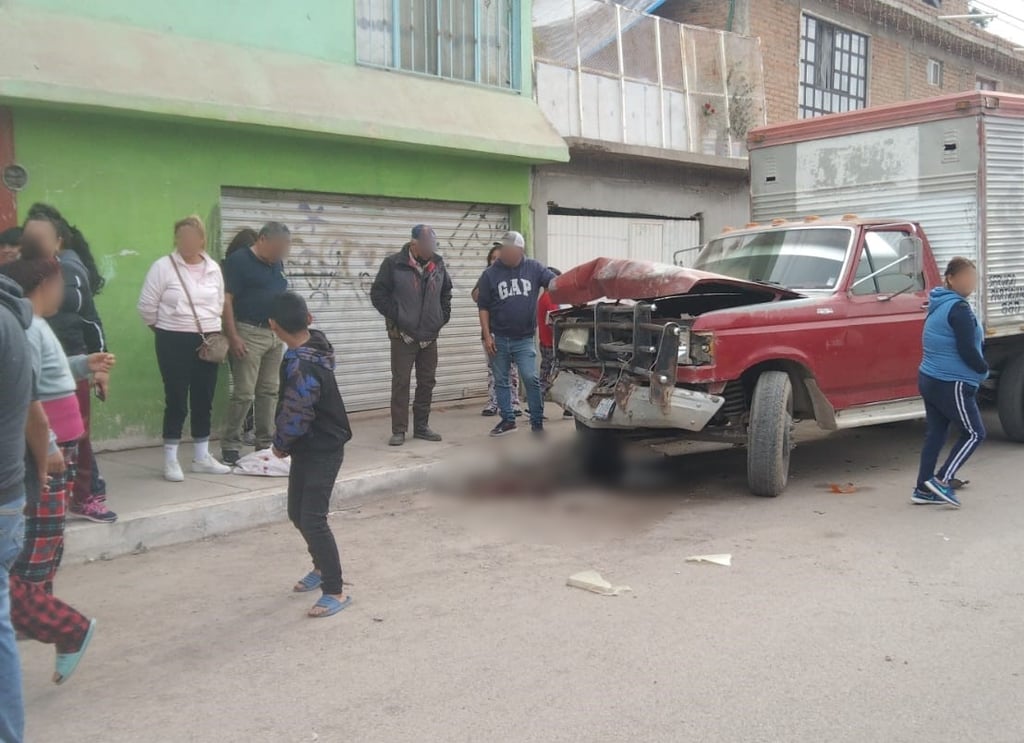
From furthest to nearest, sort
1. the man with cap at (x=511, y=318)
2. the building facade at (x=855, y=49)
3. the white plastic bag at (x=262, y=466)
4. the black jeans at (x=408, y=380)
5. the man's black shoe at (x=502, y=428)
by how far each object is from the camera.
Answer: the building facade at (x=855, y=49)
the man's black shoe at (x=502, y=428)
the man with cap at (x=511, y=318)
the black jeans at (x=408, y=380)
the white plastic bag at (x=262, y=466)

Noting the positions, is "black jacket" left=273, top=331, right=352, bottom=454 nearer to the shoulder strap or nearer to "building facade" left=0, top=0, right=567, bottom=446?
the shoulder strap

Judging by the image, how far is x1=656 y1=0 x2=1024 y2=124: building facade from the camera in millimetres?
14875

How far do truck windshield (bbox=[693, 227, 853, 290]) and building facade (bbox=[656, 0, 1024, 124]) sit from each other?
757cm

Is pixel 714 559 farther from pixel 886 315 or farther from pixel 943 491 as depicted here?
pixel 886 315

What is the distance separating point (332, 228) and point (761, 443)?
188 inches

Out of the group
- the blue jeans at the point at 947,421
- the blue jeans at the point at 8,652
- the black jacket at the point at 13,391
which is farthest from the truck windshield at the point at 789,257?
the blue jeans at the point at 8,652

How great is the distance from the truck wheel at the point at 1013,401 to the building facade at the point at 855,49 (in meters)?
7.59

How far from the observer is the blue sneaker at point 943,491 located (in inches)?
248

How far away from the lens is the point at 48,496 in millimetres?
3844

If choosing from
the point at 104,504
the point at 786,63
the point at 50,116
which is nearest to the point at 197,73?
the point at 50,116

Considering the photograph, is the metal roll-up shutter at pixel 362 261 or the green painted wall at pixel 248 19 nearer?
the green painted wall at pixel 248 19

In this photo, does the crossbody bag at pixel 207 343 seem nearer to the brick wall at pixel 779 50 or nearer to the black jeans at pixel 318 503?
the black jeans at pixel 318 503

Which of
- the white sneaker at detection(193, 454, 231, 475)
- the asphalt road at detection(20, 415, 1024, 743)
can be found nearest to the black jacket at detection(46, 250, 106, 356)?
the asphalt road at detection(20, 415, 1024, 743)

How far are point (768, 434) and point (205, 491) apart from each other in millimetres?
3829
